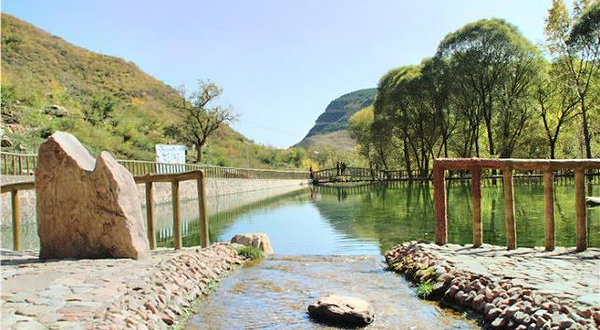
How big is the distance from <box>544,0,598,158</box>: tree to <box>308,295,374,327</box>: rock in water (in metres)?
34.1

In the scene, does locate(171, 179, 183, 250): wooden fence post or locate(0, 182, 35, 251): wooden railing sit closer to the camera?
locate(171, 179, 183, 250): wooden fence post

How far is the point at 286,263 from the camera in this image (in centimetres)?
1020

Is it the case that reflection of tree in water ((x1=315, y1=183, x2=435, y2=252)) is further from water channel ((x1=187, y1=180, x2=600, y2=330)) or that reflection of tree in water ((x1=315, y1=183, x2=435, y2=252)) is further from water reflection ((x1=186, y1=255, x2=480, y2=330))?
water reflection ((x1=186, y1=255, x2=480, y2=330))

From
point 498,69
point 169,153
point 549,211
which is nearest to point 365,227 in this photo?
point 549,211

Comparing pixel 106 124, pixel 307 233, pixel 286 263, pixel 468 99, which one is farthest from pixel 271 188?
pixel 286 263

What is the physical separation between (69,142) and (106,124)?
39.4 metres

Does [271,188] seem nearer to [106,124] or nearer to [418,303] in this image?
[106,124]

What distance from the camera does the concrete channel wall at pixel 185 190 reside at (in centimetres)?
1778

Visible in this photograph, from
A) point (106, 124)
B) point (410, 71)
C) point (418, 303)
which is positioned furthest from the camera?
point (410, 71)

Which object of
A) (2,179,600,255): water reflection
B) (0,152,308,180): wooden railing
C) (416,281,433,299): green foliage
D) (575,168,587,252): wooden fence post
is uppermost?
(0,152,308,180): wooden railing

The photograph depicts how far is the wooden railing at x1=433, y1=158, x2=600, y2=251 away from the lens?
8.15 m

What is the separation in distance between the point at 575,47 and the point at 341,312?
3628 cm

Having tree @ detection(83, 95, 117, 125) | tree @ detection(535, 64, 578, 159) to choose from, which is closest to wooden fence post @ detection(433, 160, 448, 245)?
tree @ detection(535, 64, 578, 159)

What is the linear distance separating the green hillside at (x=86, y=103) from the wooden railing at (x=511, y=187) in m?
23.0
